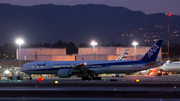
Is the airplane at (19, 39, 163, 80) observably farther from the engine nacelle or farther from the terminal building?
Result: the terminal building

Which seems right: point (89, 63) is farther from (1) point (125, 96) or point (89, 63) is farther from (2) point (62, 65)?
(1) point (125, 96)

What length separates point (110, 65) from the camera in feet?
154

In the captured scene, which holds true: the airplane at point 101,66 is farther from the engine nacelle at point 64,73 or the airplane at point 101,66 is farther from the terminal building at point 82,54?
the terminal building at point 82,54

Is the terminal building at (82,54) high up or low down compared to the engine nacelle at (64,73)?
up

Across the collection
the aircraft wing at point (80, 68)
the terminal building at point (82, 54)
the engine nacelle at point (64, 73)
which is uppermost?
the terminal building at point (82, 54)

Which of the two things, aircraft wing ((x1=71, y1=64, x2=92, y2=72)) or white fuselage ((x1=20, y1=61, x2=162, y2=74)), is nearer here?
aircraft wing ((x1=71, y1=64, x2=92, y2=72))

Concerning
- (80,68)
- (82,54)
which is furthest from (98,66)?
(82,54)

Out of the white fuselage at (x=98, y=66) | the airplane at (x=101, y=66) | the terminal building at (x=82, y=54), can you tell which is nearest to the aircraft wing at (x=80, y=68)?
the airplane at (x=101, y=66)

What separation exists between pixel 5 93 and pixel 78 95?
24.8 feet

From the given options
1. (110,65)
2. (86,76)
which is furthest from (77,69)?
(110,65)

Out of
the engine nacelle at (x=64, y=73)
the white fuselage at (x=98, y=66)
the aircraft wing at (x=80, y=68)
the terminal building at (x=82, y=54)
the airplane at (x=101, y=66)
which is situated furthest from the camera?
the terminal building at (x=82, y=54)

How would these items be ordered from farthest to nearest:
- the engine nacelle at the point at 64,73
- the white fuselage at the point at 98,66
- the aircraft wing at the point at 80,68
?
the white fuselage at the point at 98,66, the aircraft wing at the point at 80,68, the engine nacelle at the point at 64,73

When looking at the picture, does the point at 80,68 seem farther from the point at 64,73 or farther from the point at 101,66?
Answer: the point at 101,66

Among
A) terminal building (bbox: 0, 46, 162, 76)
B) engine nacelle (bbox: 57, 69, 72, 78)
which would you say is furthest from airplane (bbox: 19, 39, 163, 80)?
terminal building (bbox: 0, 46, 162, 76)
